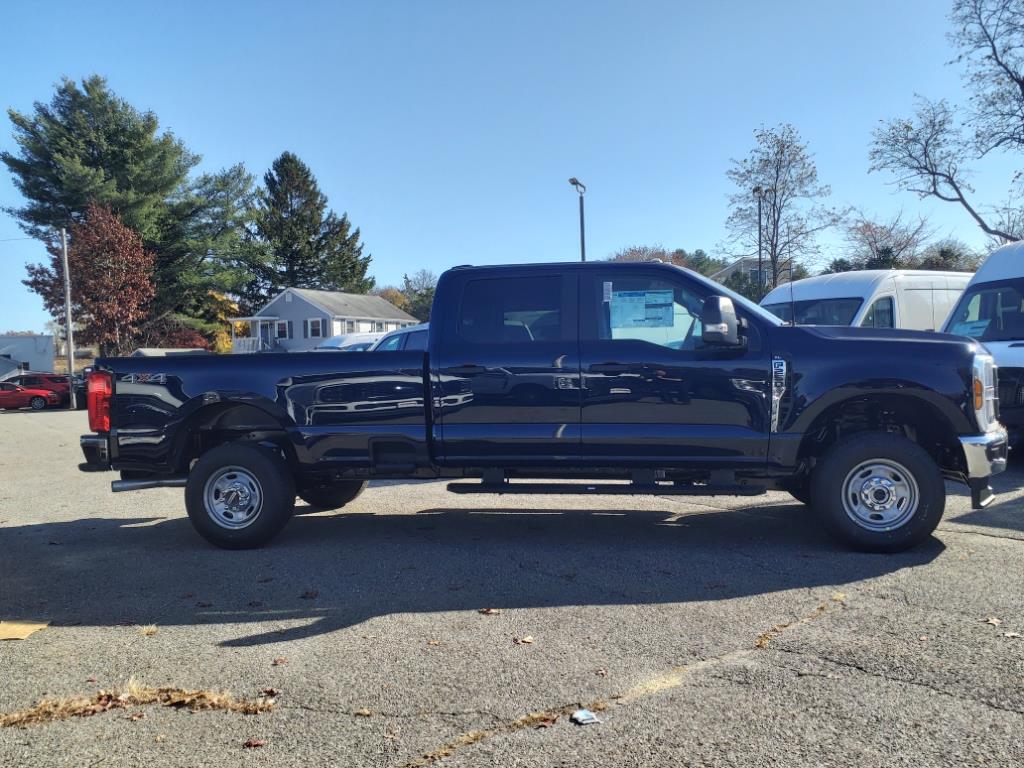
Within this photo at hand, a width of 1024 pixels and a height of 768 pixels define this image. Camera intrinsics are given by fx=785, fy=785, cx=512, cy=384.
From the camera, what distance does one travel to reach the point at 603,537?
640 cm

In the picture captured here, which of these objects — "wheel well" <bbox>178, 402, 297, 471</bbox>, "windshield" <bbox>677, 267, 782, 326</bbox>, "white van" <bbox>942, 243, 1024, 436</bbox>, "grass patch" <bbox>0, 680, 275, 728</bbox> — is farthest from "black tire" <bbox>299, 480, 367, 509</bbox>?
"white van" <bbox>942, 243, 1024, 436</bbox>

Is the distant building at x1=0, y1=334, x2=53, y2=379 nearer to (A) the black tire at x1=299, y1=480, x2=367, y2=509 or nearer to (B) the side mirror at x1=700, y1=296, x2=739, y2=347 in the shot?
(A) the black tire at x1=299, y1=480, x2=367, y2=509

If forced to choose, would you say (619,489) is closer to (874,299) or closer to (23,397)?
(874,299)

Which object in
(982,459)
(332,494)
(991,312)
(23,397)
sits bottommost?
(332,494)

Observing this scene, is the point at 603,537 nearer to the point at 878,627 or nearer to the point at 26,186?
the point at 878,627

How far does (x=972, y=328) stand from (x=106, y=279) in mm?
40695

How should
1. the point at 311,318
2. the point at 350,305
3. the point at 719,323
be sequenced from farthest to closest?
1. the point at 350,305
2. the point at 311,318
3. the point at 719,323

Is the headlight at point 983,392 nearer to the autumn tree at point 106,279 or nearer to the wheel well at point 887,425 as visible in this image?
the wheel well at point 887,425

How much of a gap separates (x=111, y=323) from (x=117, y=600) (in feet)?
133

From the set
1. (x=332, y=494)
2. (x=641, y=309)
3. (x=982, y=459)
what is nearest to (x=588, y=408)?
(x=641, y=309)

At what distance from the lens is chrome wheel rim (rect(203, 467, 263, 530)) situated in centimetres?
615

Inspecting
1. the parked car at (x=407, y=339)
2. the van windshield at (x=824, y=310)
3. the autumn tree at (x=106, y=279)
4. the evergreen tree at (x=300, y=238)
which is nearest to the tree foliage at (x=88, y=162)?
the autumn tree at (x=106, y=279)

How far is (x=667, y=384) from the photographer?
18.8 ft

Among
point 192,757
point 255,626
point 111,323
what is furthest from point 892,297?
point 111,323
